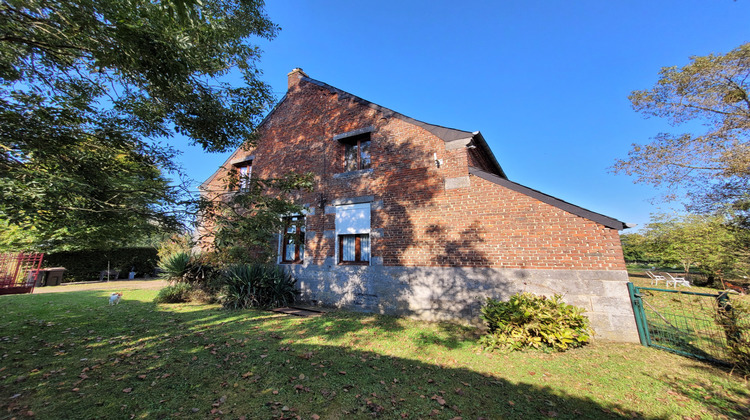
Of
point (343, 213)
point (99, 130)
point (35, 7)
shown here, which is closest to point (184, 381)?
point (99, 130)

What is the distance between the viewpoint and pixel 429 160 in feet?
27.1

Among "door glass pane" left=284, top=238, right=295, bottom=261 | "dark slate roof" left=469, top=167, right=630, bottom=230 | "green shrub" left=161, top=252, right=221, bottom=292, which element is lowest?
"green shrub" left=161, top=252, right=221, bottom=292

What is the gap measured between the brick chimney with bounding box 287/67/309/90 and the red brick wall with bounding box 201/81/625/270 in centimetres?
39

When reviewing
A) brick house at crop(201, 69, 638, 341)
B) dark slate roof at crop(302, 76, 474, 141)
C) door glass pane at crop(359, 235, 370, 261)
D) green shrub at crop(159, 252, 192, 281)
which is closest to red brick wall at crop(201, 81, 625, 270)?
brick house at crop(201, 69, 638, 341)

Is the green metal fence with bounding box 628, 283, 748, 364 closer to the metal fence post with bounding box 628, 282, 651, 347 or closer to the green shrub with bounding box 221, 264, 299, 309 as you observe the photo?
the metal fence post with bounding box 628, 282, 651, 347

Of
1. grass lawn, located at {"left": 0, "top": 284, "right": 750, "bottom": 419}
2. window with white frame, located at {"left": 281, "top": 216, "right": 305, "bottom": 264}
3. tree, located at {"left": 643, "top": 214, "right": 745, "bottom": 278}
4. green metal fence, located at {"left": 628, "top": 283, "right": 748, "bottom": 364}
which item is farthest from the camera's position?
tree, located at {"left": 643, "top": 214, "right": 745, "bottom": 278}

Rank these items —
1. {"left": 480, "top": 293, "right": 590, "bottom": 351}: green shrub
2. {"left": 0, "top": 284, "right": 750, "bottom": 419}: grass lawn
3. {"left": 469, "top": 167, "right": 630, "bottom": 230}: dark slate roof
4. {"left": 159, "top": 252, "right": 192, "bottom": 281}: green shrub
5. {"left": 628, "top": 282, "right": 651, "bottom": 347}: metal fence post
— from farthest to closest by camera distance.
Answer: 1. {"left": 159, "top": 252, "right": 192, "bottom": 281}: green shrub
2. {"left": 469, "top": 167, "right": 630, "bottom": 230}: dark slate roof
3. {"left": 628, "top": 282, "right": 651, "bottom": 347}: metal fence post
4. {"left": 480, "top": 293, "right": 590, "bottom": 351}: green shrub
5. {"left": 0, "top": 284, "right": 750, "bottom": 419}: grass lawn

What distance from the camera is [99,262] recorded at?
60.9 feet

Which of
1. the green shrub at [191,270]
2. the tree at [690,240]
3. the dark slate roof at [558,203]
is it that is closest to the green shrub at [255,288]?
the green shrub at [191,270]

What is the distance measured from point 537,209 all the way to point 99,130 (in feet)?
30.9

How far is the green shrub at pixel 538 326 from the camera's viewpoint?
526cm

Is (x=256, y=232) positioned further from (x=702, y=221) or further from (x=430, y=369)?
(x=702, y=221)

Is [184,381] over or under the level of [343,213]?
under

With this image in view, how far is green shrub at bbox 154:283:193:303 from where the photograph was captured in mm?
9695
